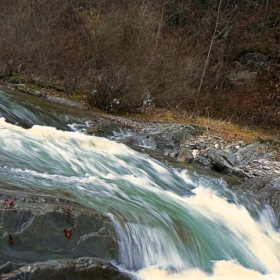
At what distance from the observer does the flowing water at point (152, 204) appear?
3.98 m

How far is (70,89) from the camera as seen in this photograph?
14.1 m

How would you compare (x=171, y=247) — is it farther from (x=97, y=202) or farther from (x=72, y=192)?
(x=72, y=192)

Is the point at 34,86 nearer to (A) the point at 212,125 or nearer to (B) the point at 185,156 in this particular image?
(A) the point at 212,125

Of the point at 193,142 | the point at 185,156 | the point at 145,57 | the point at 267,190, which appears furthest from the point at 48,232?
the point at 145,57

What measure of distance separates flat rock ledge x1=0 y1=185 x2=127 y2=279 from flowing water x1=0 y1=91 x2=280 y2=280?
23cm

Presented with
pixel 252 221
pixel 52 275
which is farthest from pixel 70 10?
pixel 52 275

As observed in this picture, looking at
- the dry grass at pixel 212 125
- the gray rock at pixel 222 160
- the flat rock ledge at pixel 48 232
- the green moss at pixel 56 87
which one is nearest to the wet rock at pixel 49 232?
the flat rock ledge at pixel 48 232

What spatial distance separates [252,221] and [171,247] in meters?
2.25

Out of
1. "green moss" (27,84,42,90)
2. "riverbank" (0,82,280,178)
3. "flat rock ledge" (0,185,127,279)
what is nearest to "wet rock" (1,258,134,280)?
"flat rock ledge" (0,185,127,279)

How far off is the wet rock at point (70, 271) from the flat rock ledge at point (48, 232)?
1.2 inches

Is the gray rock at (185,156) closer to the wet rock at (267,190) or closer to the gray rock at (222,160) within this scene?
the gray rock at (222,160)

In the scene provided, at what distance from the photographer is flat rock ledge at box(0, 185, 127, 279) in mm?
3105

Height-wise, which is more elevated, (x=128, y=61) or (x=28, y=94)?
(x=128, y=61)

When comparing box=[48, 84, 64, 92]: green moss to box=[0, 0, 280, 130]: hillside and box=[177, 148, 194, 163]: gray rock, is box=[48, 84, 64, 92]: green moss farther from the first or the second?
box=[177, 148, 194, 163]: gray rock
